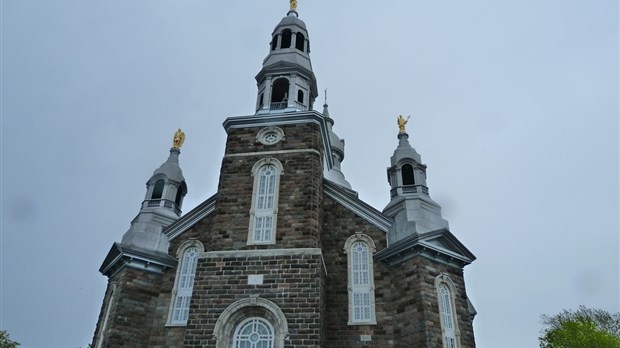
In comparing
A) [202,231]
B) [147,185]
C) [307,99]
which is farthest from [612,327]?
[147,185]

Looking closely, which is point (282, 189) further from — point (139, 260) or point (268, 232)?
point (139, 260)

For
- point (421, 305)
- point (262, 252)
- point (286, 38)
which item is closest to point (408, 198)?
point (421, 305)

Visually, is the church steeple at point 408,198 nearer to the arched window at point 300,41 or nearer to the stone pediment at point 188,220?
the arched window at point 300,41

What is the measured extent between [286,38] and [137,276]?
Result: 13.6 meters

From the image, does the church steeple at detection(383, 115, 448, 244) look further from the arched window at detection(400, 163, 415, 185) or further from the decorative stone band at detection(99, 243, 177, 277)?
the decorative stone band at detection(99, 243, 177, 277)

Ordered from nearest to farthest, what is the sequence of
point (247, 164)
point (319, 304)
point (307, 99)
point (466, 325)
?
point (319, 304) < point (466, 325) < point (247, 164) < point (307, 99)

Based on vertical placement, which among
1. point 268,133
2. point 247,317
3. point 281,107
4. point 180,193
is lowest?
point 247,317

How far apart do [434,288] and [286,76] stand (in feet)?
38.4

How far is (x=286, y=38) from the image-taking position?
2594cm

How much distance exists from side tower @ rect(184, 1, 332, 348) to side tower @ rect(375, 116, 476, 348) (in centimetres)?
277

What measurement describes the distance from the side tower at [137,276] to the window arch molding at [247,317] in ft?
12.9

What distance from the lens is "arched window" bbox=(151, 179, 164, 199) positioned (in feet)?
78.5

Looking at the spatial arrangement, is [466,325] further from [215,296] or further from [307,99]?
[307,99]

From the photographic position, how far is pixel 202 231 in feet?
69.6
